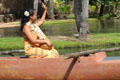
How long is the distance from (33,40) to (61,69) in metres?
0.72

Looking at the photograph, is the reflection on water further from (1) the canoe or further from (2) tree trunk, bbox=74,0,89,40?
(1) the canoe

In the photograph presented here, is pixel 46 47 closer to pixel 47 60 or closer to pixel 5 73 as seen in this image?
pixel 47 60

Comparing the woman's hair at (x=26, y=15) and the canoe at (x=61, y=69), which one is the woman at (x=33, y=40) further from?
the canoe at (x=61, y=69)

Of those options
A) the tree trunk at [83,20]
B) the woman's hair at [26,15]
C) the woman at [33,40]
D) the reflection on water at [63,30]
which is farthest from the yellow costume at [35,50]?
the reflection on water at [63,30]

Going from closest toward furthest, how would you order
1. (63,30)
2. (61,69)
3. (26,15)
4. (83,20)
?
1. (61,69)
2. (26,15)
3. (83,20)
4. (63,30)

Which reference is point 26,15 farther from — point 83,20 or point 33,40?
point 83,20

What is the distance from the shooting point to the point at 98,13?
127 feet

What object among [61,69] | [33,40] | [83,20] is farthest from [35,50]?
[83,20]

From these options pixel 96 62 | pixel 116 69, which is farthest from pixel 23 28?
pixel 116 69

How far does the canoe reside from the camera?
212 inches

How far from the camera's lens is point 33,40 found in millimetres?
5637

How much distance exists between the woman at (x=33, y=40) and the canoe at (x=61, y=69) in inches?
8.0

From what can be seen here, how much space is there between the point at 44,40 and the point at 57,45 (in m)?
5.52

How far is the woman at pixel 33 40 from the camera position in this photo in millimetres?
5672
